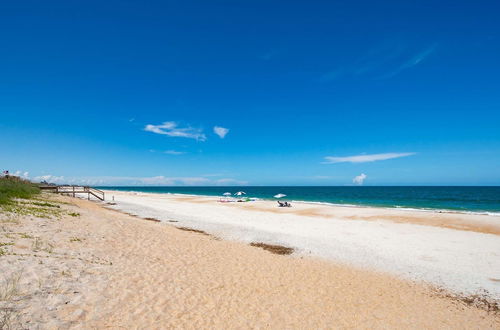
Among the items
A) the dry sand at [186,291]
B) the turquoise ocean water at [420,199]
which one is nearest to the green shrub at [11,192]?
the dry sand at [186,291]

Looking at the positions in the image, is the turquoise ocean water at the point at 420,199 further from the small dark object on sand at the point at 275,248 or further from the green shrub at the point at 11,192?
the green shrub at the point at 11,192

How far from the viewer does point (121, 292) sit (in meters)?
7.27

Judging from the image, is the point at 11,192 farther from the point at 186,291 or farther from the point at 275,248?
the point at 275,248

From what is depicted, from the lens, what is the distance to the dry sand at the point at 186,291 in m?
6.23

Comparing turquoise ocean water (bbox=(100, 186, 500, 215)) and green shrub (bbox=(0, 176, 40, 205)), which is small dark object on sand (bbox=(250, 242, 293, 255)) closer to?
green shrub (bbox=(0, 176, 40, 205))

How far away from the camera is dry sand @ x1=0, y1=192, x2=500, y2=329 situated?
6.23 m

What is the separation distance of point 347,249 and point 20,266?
591 inches

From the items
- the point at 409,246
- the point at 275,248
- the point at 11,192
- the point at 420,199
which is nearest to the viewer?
the point at 275,248

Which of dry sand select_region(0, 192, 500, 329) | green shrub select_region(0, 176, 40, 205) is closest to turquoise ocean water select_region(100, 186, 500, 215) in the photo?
dry sand select_region(0, 192, 500, 329)

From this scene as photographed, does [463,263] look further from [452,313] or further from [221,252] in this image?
[221,252]

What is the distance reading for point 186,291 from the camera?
814 cm

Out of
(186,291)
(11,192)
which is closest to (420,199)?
(186,291)

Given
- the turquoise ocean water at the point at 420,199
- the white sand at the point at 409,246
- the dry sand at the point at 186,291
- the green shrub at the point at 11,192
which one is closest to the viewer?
the dry sand at the point at 186,291

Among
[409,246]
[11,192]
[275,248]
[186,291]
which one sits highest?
[11,192]
